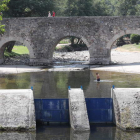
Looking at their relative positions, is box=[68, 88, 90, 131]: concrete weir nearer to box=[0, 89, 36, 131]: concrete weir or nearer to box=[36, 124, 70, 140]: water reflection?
box=[36, 124, 70, 140]: water reflection

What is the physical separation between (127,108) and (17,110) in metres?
4.56

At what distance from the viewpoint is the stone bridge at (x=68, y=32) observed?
1180 inches

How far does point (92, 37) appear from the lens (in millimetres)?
30656

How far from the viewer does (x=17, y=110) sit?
13.4 metres

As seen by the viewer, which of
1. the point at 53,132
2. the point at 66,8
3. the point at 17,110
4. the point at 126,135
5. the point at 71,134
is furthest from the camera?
the point at 66,8

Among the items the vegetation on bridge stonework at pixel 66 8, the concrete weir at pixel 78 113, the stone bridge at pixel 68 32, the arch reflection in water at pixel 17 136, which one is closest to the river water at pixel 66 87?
the arch reflection in water at pixel 17 136

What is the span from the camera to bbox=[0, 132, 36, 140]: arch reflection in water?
40.9 feet

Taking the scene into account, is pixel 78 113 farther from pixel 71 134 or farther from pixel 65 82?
pixel 65 82

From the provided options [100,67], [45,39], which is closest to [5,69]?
[45,39]

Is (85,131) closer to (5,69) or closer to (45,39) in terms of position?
(5,69)

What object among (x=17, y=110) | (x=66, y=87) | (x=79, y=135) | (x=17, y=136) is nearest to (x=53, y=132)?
(x=79, y=135)

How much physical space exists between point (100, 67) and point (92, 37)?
338 cm

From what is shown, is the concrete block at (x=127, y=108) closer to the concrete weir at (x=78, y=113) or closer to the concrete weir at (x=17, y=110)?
the concrete weir at (x=78, y=113)

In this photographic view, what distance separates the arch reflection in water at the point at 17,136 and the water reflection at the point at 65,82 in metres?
5.16
